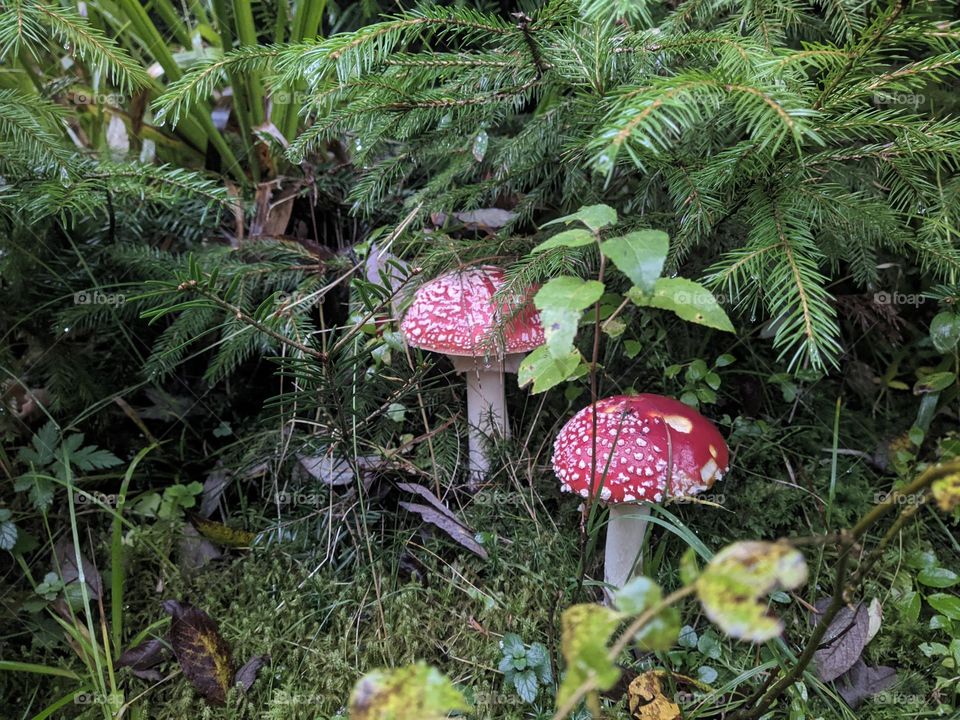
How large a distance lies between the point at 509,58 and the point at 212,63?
737 mm

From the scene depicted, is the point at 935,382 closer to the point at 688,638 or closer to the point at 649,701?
the point at 688,638

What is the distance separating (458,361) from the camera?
7.44ft

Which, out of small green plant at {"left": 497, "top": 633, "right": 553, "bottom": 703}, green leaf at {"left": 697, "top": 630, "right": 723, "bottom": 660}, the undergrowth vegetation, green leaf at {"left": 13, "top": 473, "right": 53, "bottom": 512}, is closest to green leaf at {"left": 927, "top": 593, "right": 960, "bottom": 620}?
the undergrowth vegetation

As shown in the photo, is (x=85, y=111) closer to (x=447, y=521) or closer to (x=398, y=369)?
(x=398, y=369)

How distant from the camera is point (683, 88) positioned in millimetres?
1267

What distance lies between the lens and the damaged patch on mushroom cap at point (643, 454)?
69.4 inches

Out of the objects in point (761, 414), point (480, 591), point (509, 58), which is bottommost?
point (480, 591)

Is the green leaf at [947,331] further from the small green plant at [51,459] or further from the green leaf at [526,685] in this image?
the small green plant at [51,459]

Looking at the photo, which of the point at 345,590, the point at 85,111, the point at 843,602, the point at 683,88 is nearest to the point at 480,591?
the point at 345,590

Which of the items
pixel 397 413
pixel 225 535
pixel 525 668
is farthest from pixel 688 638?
pixel 225 535

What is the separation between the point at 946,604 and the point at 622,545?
2.96 feet

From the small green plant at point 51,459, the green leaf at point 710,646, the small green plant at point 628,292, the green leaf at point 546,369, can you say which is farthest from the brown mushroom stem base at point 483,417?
the small green plant at point 51,459

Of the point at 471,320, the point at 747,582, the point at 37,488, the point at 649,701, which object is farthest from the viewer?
the point at 37,488

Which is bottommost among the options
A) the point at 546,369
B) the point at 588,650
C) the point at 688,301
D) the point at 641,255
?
the point at 546,369
